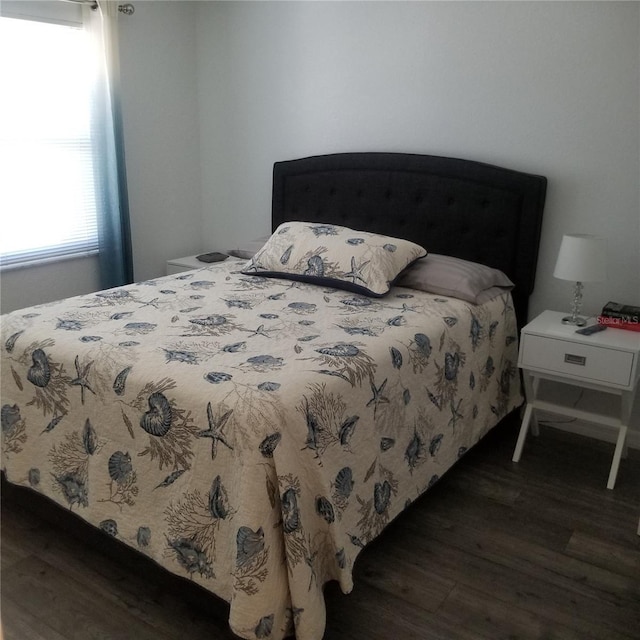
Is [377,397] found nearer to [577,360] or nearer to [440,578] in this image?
[440,578]

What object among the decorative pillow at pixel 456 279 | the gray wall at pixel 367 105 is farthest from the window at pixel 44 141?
the decorative pillow at pixel 456 279

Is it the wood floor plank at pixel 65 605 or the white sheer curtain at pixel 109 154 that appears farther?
the white sheer curtain at pixel 109 154

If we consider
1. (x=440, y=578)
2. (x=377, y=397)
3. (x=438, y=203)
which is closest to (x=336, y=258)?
(x=438, y=203)

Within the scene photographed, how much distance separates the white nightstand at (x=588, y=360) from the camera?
2387 millimetres

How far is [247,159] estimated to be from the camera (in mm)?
3814

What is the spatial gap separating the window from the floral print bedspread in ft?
3.15

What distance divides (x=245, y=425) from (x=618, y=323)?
1.74 m

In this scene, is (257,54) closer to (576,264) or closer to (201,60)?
(201,60)

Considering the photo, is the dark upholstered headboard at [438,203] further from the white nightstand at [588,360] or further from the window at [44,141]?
the window at [44,141]

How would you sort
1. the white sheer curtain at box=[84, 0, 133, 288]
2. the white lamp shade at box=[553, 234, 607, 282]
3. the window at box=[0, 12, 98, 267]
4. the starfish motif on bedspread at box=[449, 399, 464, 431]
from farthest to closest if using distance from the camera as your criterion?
the white sheer curtain at box=[84, 0, 133, 288] < the window at box=[0, 12, 98, 267] < the white lamp shade at box=[553, 234, 607, 282] < the starfish motif on bedspread at box=[449, 399, 464, 431]

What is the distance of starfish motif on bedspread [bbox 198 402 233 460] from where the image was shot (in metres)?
1.58

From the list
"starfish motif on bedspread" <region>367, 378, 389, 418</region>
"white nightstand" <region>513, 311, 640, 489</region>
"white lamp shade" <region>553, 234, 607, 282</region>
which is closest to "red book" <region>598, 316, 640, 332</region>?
"white nightstand" <region>513, 311, 640, 489</region>

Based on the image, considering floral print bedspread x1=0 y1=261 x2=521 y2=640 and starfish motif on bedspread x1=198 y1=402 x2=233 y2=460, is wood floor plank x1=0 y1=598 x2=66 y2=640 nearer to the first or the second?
floral print bedspread x1=0 y1=261 x2=521 y2=640

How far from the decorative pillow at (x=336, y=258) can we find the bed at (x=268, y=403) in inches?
0.6
